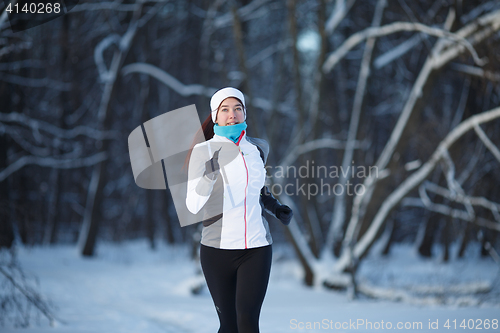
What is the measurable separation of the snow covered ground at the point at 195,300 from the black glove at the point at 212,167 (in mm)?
2419

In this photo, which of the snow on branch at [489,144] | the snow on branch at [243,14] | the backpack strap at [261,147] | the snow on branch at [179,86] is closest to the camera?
the backpack strap at [261,147]

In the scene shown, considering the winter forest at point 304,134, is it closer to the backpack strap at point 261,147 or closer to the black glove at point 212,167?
the backpack strap at point 261,147

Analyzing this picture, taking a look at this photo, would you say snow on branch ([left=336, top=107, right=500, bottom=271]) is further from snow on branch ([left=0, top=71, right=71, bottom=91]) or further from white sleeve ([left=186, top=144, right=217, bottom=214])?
snow on branch ([left=0, top=71, right=71, bottom=91])

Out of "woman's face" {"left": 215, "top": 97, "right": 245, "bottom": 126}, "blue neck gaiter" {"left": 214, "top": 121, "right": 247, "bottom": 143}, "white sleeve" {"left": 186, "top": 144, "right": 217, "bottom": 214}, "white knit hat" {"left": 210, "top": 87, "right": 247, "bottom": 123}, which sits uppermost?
"white knit hat" {"left": 210, "top": 87, "right": 247, "bottom": 123}

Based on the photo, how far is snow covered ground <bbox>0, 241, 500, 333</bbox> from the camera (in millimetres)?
4270

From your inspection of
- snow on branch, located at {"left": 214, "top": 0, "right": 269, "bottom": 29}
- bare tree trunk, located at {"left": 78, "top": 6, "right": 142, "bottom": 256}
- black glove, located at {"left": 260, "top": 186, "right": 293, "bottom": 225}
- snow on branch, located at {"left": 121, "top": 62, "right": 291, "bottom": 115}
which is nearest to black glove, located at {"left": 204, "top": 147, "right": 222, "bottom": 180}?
black glove, located at {"left": 260, "top": 186, "right": 293, "bottom": 225}

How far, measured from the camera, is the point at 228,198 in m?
2.40

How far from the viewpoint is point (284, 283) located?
846 cm

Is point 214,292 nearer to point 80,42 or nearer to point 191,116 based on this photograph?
point 191,116

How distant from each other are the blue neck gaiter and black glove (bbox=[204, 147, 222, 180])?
132 mm

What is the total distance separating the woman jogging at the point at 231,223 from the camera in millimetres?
2342

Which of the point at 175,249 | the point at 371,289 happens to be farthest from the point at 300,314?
the point at 175,249

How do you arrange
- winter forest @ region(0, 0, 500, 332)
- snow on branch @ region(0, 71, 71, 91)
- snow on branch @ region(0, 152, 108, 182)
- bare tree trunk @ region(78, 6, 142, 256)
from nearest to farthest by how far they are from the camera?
1. winter forest @ region(0, 0, 500, 332)
2. snow on branch @ region(0, 152, 108, 182)
3. snow on branch @ region(0, 71, 71, 91)
4. bare tree trunk @ region(78, 6, 142, 256)

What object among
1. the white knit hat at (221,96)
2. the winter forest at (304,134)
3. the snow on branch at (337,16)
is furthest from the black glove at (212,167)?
the snow on branch at (337,16)
